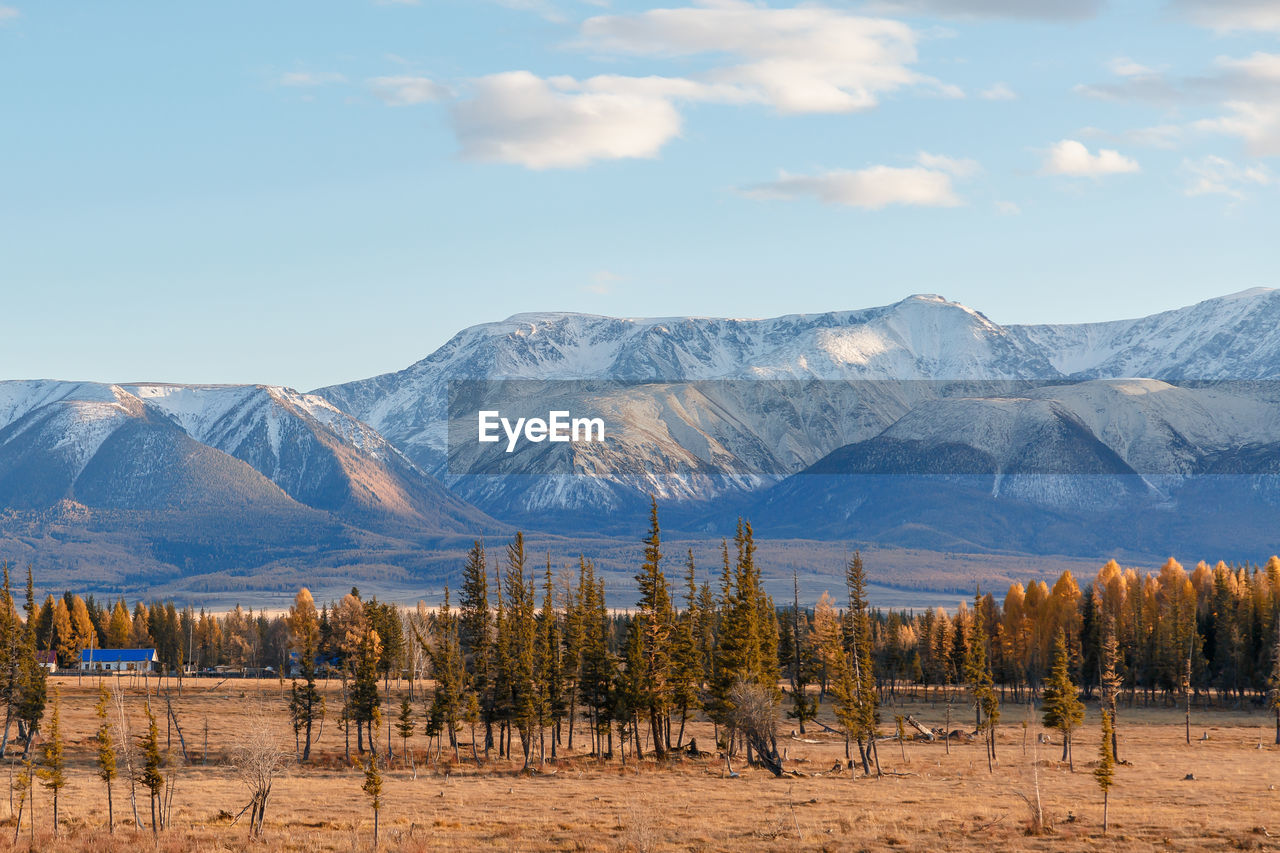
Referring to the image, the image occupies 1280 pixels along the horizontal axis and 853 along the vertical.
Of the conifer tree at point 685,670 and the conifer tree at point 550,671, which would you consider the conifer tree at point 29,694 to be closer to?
the conifer tree at point 550,671

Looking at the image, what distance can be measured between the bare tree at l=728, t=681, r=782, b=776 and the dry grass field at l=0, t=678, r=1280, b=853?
1.59m

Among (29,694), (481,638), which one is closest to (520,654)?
(481,638)

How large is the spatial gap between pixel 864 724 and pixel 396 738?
45897mm

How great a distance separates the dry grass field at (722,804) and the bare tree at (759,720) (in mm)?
1589

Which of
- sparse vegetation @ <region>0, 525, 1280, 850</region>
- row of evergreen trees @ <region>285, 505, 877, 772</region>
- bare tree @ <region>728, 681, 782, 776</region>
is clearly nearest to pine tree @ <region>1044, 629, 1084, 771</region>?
sparse vegetation @ <region>0, 525, 1280, 850</region>

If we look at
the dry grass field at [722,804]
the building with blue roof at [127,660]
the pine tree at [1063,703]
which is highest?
the pine tree at [1063,703]

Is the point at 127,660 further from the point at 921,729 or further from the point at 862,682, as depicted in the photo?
the point at 862,682

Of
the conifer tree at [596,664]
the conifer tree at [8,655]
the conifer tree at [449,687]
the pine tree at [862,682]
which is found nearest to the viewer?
the pine tree at [862,682]

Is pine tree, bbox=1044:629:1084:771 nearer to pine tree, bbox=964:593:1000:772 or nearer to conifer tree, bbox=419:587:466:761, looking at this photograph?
pine tree, bbox=964:593:1000:772

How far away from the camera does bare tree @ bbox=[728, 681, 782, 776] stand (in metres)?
90.1

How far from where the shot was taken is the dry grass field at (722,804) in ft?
196

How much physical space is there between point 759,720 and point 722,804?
56.8 feet

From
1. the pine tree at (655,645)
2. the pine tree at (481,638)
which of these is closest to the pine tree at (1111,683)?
the pine tree at (655,645)

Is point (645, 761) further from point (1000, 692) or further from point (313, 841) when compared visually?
point (1000, 692)
